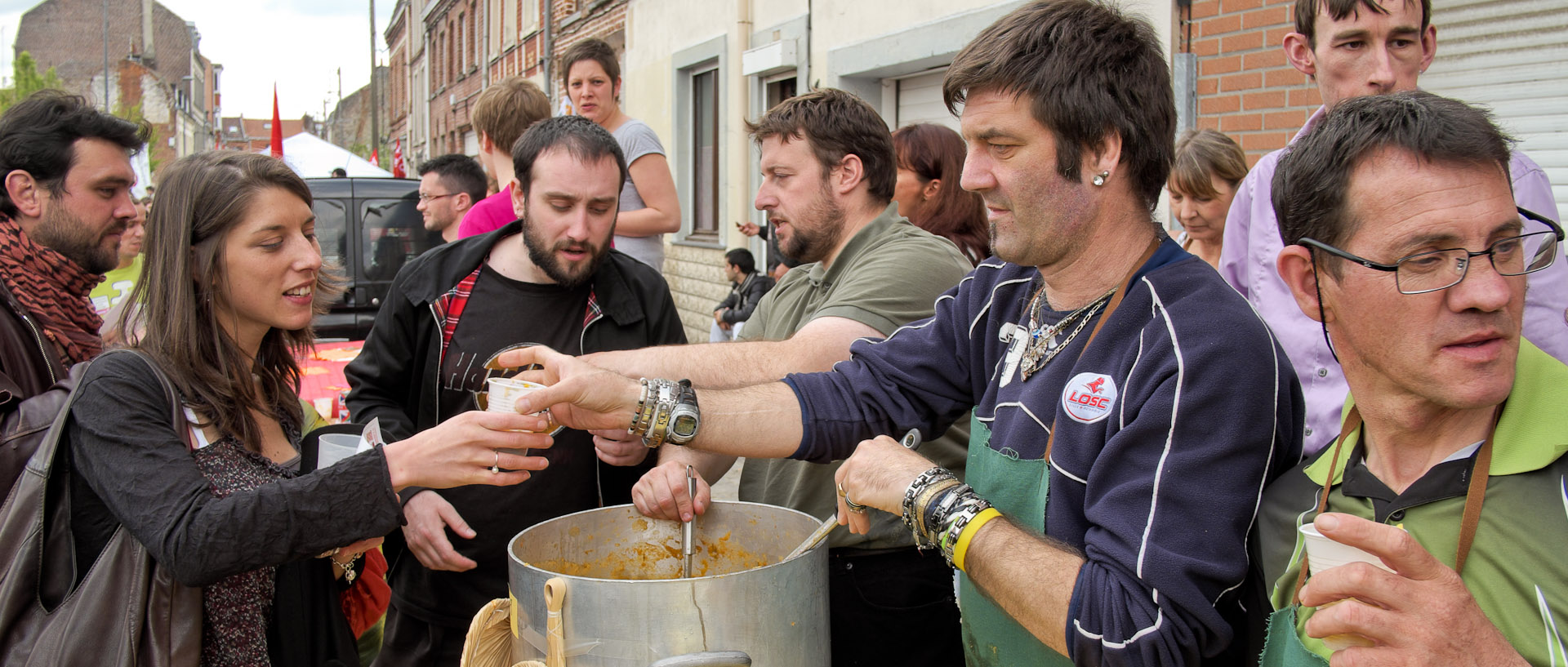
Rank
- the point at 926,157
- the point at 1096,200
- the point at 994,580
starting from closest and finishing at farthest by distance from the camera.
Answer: the point at 994,580 → the point at 1096,200 → the point at 926,157

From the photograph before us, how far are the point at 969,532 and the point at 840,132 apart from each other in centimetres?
147

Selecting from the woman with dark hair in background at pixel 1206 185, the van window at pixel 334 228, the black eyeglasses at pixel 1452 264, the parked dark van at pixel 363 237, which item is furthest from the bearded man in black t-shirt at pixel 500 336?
the van window at pixel 334 228

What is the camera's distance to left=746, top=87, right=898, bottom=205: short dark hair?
9.12ft

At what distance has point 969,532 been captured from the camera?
1578 millimetres

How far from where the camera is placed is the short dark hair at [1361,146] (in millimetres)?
1339

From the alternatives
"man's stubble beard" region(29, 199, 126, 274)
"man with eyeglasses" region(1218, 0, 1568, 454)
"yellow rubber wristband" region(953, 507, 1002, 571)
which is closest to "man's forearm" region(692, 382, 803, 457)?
"yellow rubber wristband" region(953, 507, 1002, 571)

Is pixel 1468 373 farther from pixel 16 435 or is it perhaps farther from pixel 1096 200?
pixel 16 435

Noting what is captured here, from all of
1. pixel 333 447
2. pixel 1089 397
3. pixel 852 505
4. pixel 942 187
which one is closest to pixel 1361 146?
pixel 1089 397

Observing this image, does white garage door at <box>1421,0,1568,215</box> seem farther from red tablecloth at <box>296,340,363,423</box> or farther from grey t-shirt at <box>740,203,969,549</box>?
red tablecloth at <box>296,340,363,423</box>

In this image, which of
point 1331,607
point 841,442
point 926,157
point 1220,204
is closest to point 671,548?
point 841,442

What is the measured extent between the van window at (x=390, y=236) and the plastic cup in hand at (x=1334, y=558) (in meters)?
8.75

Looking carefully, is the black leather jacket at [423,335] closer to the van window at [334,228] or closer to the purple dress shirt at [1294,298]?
the purple dress shirt at [1294,298]

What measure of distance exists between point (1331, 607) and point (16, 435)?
2527mm

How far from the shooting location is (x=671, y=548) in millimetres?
2166
